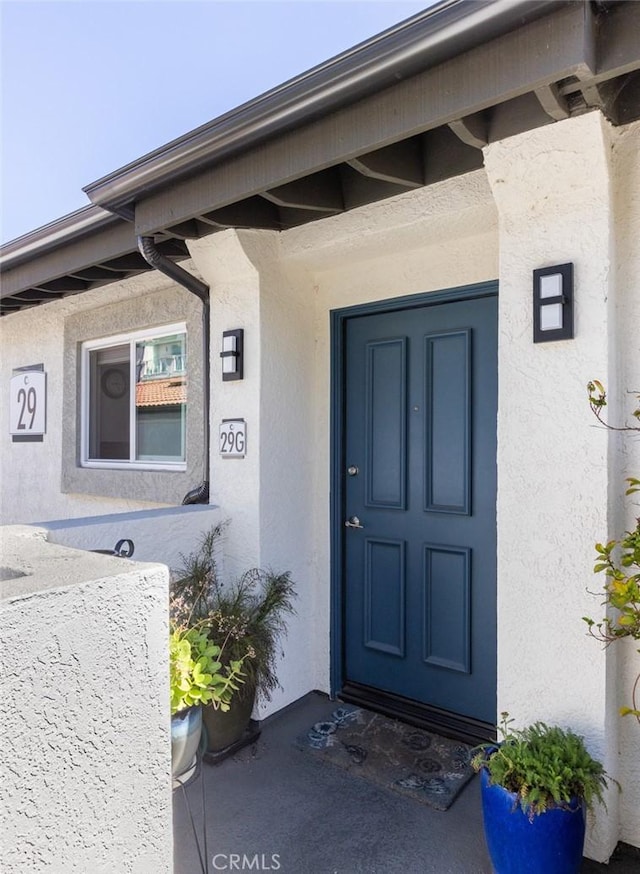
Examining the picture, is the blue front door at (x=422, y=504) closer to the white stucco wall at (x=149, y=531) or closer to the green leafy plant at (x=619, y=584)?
the green leafy plant at (x=619, y=584)

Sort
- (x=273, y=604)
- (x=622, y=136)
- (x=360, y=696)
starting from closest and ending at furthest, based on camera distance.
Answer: (x=622, y=136)
(x=273, y=604)
(x=360, y=696)

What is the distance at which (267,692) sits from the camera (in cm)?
356

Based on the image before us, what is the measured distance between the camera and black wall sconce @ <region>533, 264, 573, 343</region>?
2457mm

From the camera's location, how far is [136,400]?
16.0 ft

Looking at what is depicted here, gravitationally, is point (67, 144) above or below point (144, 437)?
above

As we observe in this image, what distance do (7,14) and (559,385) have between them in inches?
131

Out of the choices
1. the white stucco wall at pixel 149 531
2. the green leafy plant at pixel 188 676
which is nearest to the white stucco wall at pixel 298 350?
the white stucco wall at pixel 149 531

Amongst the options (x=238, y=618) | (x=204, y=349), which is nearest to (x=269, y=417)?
(x=204, y=349)

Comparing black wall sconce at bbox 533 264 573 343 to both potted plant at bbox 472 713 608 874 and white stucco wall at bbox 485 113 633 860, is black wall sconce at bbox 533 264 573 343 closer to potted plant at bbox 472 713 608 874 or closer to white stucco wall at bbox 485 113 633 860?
A: white stucco wall at bbox 485 113 633 860

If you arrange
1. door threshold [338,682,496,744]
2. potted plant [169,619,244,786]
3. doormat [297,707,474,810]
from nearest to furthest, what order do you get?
1. potted plant [169,619,244,786]
2. doormat [297,707,474,810]
3. door threshold [338,682,496,744]

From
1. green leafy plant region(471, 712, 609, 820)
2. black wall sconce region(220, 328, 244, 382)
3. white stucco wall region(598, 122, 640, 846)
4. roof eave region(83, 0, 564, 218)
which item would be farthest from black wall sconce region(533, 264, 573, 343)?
black wall sconce region(220, 328, 244, 382)

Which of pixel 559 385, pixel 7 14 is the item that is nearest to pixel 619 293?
pixel 559 385

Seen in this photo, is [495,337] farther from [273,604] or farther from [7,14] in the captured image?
[7,14]

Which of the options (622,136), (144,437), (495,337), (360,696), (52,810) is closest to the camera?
(52,810)
